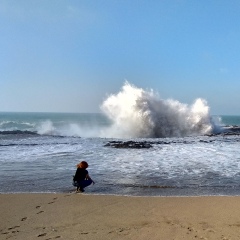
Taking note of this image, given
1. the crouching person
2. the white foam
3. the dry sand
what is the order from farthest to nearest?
1. the white foam
2. the crouching person
3. the dry sand

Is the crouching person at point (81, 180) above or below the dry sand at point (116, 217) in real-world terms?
above

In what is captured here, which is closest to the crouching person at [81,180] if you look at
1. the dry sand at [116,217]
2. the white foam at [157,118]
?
the dry sand at [116,217]

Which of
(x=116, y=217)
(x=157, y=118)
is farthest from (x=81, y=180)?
(x=157, y=118)

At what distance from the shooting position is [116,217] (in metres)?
6.42

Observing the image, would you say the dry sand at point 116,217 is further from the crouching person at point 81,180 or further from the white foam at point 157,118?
the white foam at point 157,118

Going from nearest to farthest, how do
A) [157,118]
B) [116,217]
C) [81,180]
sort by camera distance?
[116,217] < [81,180] < [157,118]

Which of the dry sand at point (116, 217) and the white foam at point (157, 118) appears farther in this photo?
the white foam at point (157, 118)

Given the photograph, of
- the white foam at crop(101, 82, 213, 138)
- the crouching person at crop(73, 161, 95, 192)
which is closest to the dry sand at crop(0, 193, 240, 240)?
the crouching person at crop(73, 161, 95, 192)

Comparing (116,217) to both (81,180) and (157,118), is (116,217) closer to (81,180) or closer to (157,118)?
(81,180)

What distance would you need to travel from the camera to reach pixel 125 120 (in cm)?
3938

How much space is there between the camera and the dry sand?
5477 millimetres

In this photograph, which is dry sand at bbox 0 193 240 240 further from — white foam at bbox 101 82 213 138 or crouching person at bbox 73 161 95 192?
white foam at bbox 101 82 213 138

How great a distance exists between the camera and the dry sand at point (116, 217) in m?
5.48

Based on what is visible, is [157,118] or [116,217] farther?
[157,118]
